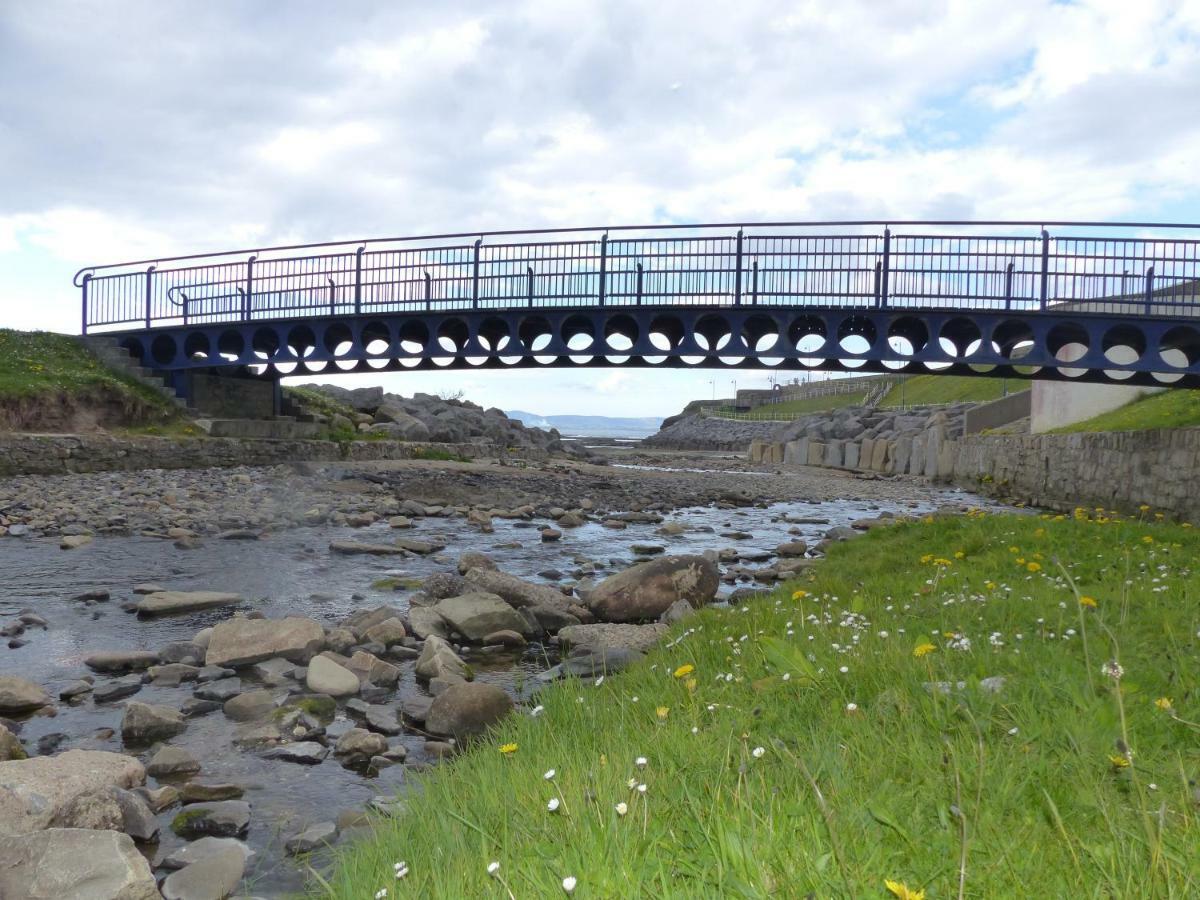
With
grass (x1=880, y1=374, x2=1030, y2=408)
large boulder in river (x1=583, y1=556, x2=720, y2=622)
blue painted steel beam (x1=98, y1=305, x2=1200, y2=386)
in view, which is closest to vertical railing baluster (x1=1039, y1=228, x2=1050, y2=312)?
blue painted steel beam (x1=98, y1=305, x2=1200, y2=386)

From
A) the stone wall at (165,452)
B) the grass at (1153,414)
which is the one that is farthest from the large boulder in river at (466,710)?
the stone wall at (165,452)

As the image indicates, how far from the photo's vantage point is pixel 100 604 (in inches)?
333

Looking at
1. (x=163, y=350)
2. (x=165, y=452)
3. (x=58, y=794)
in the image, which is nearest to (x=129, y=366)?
(x=163, y=350)

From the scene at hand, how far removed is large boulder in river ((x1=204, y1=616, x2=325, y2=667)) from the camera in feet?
20.7

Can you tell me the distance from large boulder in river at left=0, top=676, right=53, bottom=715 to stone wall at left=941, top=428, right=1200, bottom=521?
17.5 metres

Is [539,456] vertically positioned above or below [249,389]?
below

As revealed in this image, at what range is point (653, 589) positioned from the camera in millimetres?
8250

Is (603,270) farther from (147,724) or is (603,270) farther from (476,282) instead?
(147,724)

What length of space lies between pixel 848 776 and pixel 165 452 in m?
25.0

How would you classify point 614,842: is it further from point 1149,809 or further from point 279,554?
point 279,554

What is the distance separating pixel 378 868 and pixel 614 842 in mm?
863

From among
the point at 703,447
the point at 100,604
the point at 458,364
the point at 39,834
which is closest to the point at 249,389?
the point at 458,364

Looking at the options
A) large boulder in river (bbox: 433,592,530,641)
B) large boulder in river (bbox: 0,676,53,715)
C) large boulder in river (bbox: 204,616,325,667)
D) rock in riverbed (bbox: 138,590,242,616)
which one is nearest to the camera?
large boulder in river (bbox: 0,676,53,715)

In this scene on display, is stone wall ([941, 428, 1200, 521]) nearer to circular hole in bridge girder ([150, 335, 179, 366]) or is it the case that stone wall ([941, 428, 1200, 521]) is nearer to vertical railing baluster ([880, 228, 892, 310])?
vertical railing baluster ([880, 228, 892, 310])
